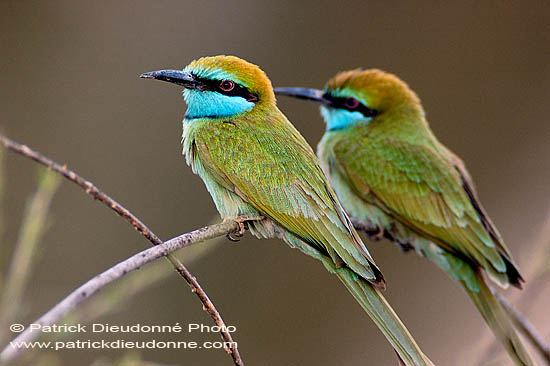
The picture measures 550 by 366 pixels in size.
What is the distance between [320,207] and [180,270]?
0.75 meters

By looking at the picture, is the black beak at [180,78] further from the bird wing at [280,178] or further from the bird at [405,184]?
the bird at [405,184]

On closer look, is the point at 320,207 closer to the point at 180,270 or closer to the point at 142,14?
the point at 180,270

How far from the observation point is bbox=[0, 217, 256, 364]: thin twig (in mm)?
998

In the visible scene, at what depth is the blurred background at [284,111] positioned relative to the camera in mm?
3951

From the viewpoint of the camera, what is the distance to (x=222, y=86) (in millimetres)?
2297

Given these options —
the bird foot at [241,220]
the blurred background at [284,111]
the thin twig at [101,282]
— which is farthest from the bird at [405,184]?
the thin twig at [101,282]

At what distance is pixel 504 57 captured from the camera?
5.11m

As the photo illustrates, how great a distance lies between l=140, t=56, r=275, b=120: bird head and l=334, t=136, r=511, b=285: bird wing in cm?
93

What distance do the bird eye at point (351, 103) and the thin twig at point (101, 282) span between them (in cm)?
178

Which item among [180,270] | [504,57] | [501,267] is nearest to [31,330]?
[180,270]

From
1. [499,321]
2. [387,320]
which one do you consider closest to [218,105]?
[387,320]

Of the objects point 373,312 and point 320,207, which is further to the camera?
point 320,207

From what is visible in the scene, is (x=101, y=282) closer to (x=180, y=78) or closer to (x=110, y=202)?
(x=110, y=202)

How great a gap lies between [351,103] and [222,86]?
1.21 meters
